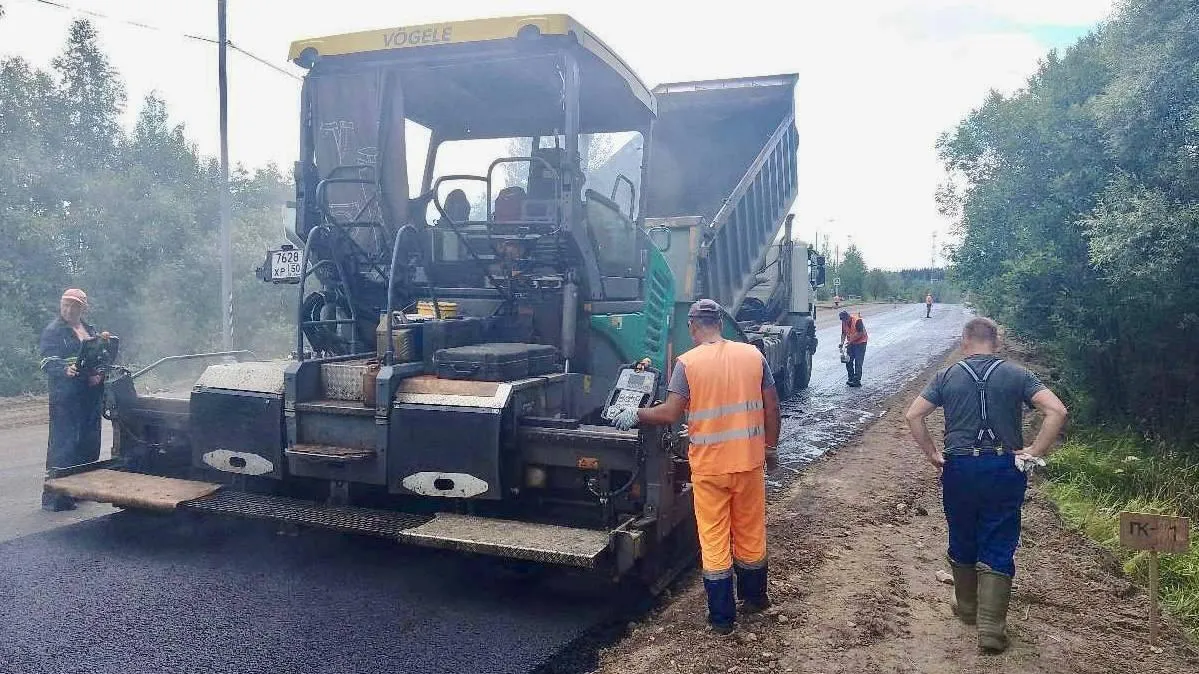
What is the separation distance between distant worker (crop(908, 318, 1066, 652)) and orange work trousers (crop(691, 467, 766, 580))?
0.82 metres

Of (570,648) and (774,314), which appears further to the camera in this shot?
(774,314)

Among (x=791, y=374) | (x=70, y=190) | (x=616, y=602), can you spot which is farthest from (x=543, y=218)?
(x=70, y=190)

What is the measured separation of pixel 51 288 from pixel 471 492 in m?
14.0

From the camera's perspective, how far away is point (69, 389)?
581cm

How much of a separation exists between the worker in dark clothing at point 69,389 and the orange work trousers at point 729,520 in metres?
4.39

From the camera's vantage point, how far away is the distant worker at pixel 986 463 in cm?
357

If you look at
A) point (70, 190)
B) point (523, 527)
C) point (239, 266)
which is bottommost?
point (523, 527)

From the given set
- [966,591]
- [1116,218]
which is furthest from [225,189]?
[966,591]

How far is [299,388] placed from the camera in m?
4.54

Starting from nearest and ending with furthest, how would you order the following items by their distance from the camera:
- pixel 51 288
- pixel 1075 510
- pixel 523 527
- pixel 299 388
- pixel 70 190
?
pixel 523 527
pixel 299 388
pixel 1075 510
pixel 51 288
pixel 70 190

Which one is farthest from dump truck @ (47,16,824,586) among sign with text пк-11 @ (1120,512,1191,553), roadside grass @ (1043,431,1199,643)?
roadside grass @ (1043,431,1199,643)

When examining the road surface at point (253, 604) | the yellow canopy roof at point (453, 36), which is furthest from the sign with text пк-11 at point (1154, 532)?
the yellow canopy roof at point (453, 36)

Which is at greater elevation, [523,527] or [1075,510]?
[523,527]

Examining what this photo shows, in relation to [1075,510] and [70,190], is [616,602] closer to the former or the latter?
[1075,510]
